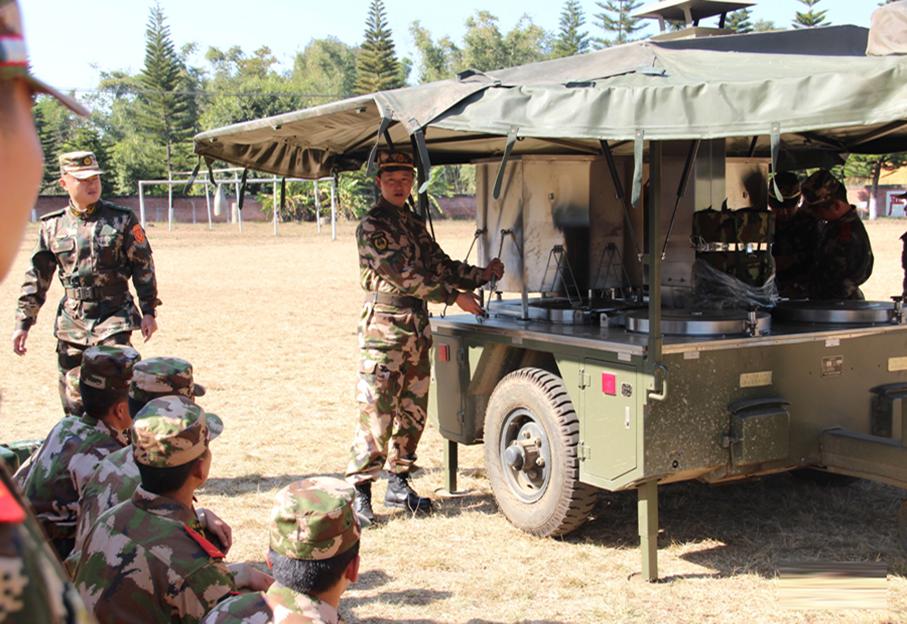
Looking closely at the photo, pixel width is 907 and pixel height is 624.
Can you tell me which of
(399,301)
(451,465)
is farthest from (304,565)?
(451,465)

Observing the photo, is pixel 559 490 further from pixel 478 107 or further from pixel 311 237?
pixel 311 237

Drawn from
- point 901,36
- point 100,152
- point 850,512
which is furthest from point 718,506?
point 100,152

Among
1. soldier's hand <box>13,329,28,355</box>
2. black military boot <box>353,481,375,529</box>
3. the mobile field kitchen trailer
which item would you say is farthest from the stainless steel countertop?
soldier's hand <box>13,329,28,355</box>

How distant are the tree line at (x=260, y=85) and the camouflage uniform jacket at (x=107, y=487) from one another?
29.9 metres

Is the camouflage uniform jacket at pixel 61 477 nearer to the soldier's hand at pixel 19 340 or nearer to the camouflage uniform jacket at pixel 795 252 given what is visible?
the soldier's hand at pixel 19 340

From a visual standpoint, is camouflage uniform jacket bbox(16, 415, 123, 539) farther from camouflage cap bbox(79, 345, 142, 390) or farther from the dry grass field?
the dry grass field

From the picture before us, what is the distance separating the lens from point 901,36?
13.3ft

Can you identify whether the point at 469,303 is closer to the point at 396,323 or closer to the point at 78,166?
the point at 396,323

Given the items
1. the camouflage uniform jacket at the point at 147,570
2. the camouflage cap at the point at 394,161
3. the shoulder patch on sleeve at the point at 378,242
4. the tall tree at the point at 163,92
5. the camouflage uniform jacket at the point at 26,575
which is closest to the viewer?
the camouflage uniform jacket at the point at 26,575

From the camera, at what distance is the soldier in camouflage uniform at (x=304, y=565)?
88.7 inches

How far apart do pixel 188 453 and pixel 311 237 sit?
3812cm

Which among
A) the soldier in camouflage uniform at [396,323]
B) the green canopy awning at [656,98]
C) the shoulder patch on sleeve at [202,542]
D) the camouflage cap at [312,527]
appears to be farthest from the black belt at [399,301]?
the camouflage cap at [312,527]

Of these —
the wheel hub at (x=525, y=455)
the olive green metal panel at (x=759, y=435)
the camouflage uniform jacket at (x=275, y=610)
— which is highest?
the camouflage uniform jacket at (x=275, y=610)

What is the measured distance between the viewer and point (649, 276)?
4.63 meters
